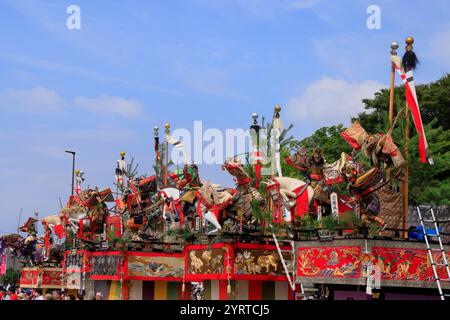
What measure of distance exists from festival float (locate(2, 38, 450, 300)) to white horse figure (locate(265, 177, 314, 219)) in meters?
0.04

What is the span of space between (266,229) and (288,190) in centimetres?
147

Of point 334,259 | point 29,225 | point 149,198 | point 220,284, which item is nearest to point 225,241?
point 220,284

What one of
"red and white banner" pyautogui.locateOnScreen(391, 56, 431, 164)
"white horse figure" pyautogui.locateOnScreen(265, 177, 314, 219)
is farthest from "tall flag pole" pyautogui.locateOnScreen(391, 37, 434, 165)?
"white horse figure" pyautogui.locateOnScreen(265, 177, 314, 219)

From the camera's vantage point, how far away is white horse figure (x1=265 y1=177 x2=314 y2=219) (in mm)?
22797

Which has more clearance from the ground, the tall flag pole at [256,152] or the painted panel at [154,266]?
the tall flag pole at [256,152]

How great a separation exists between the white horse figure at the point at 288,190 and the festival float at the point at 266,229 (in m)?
0.04

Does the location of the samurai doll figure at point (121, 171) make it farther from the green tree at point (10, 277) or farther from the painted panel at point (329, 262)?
the green tree at point (10, 277)

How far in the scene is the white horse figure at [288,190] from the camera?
22.8m

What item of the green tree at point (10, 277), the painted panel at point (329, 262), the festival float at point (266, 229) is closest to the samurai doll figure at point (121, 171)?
the festival float at point (266, 229)

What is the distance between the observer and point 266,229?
22.9 m

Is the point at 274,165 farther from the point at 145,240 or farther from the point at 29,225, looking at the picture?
the point at 29,225

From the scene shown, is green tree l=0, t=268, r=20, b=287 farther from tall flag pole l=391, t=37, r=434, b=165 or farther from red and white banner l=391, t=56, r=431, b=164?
tall flag pole l=391, t=37, r=434, b=165

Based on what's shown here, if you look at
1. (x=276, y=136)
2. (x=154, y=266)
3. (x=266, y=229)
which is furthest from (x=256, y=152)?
(x=154, y=266)
